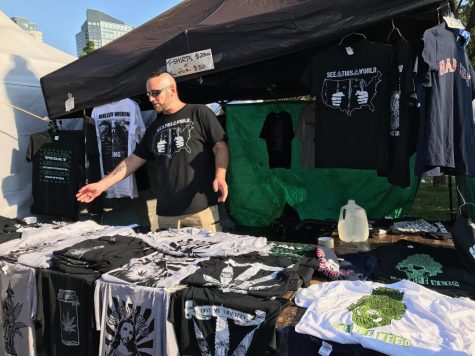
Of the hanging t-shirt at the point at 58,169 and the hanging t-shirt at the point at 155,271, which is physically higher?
the hanging t-shirt at the point at 58,169

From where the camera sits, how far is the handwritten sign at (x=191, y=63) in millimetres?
3359

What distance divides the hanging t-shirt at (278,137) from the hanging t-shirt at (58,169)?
244 centimetres

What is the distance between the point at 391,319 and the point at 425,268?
3.50 ft

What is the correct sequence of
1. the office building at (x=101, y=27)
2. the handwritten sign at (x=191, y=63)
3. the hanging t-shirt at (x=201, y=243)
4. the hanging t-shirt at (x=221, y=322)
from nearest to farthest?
the hanging t-shirt at (x=221, y=322) → the hanging t-shirt at (x=201, y=243) → the handwritten sign at (x=191, y=63) → the office building at (x=101, y=27)

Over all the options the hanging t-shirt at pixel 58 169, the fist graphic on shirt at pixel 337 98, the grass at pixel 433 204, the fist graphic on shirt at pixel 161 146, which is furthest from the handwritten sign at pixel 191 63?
the grass at pixel 433 204

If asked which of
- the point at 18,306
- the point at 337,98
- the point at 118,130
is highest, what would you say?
the point at 337,98

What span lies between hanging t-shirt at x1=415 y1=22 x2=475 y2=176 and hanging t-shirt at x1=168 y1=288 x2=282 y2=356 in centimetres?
173

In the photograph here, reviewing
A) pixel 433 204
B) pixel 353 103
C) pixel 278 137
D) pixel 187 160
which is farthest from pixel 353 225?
pixel 433 204

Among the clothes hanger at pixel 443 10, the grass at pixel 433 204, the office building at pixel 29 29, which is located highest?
the office building at pixel 29 29

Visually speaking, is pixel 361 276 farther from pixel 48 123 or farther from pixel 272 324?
pixel 48 123

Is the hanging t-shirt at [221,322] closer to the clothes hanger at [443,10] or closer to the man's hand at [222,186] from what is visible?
the man's hand at [222,186]

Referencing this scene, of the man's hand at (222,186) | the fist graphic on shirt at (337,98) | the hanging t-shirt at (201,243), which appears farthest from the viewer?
the fist graphic on shirt at (337,98)

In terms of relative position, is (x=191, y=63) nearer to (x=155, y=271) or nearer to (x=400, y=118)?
(x=400, y=118)

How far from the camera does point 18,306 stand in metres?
2.42
